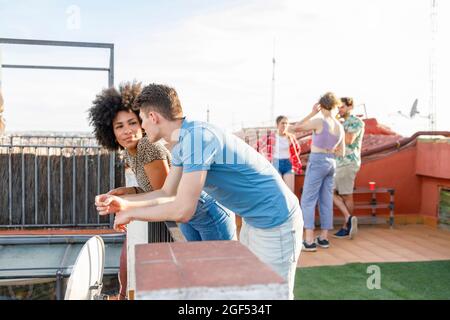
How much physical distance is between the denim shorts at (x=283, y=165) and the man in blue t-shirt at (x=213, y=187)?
166 inches

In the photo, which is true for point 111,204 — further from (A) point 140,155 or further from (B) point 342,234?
(B) point 342,234

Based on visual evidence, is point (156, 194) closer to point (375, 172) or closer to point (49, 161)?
point (49, 161)

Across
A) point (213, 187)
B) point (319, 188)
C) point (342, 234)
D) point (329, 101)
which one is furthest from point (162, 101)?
point (342, 234)

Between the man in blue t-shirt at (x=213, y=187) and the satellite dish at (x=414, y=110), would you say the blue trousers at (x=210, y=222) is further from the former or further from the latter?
the satellite dish at (x=414, y=110)

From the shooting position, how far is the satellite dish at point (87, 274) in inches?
60.5

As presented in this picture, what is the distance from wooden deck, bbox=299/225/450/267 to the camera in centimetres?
488

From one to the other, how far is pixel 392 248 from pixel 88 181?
389 cm

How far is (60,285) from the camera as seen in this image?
A: 15.8 feet

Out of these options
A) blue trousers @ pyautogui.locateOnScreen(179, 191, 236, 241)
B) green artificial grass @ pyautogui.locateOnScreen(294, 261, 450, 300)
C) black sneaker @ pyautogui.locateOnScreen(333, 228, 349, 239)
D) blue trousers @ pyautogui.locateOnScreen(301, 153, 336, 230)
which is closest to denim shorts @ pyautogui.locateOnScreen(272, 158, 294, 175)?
black sneaker @ pyautogui.locateOnScreen(333, 228, 349, 239)

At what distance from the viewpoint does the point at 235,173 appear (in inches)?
77.1

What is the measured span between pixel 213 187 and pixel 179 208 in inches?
13.6

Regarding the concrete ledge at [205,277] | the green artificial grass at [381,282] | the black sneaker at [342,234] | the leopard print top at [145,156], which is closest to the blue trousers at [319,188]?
the black sneaker at [342,234]
